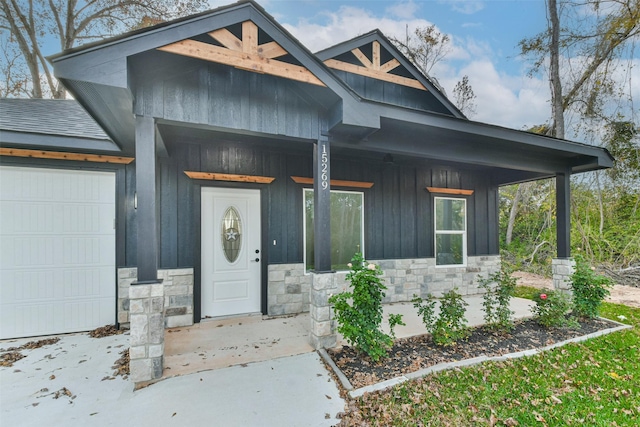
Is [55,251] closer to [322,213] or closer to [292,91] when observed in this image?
[322,213]

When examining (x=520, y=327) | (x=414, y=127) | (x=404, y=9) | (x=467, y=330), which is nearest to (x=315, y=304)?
(x=467, y=330)

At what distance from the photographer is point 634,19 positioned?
7512 mm

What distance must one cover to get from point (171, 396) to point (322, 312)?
1.60m

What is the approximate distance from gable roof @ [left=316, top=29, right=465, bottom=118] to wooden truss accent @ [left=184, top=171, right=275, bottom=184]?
2.46 m

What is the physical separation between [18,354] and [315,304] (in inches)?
135

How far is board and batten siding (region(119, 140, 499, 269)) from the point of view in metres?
4.07

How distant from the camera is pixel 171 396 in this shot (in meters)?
2.36

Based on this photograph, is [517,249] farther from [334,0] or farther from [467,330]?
[334,0]

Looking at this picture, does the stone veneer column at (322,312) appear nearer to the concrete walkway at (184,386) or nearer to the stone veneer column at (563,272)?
the concrete walkway at (184,386)

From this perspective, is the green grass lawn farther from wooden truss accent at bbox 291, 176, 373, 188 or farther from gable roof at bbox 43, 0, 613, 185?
wooden truss accent at bbox 291, 176, 373, 188

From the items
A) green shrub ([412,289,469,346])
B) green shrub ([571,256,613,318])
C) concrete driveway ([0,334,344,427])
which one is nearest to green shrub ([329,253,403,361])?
concrete driveway ([0,334,344,427])

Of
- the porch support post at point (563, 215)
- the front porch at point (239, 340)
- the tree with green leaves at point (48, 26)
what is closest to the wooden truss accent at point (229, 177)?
the front porch at point (239, 340)

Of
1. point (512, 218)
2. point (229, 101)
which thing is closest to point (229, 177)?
point (229, 101)

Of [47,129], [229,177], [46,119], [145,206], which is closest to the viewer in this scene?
[145,206]
